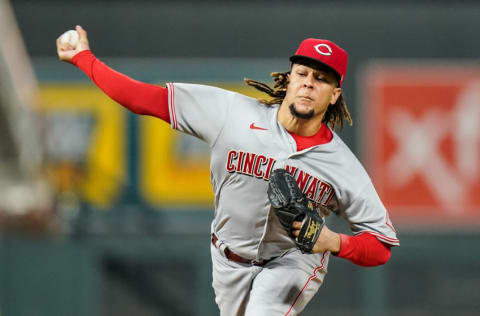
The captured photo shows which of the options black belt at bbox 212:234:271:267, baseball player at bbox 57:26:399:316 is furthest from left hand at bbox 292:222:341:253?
black belt at bbox 212:234:271:267

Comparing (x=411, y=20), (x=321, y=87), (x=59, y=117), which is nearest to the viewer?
(x=321, y=87)

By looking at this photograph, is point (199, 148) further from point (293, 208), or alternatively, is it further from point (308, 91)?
point (293, 208)

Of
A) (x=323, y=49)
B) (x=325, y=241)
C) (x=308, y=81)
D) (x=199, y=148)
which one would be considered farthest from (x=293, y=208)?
(x=199, y=148)

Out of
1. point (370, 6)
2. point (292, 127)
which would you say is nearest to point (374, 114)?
point (370, 6)

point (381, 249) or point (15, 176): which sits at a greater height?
point (381, 249)

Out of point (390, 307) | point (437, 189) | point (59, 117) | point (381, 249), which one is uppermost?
point (381, 249)

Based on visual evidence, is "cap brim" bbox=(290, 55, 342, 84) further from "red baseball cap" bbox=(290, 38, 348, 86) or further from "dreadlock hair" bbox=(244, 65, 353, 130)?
"dreadlock hair" bbox=(244, 65, 353, 130)

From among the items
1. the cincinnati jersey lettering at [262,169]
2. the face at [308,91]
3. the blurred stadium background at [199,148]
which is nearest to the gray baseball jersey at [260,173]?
the cincinnati jersey lettering at [262,169]

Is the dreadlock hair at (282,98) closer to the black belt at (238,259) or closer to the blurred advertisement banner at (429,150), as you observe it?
the black belt at (238,259)

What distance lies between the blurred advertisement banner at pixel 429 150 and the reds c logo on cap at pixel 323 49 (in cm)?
657

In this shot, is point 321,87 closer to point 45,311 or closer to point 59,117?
point 45,311

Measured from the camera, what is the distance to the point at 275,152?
3.22 metres

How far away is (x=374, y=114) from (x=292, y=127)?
6754mm

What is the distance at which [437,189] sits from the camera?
980cm
